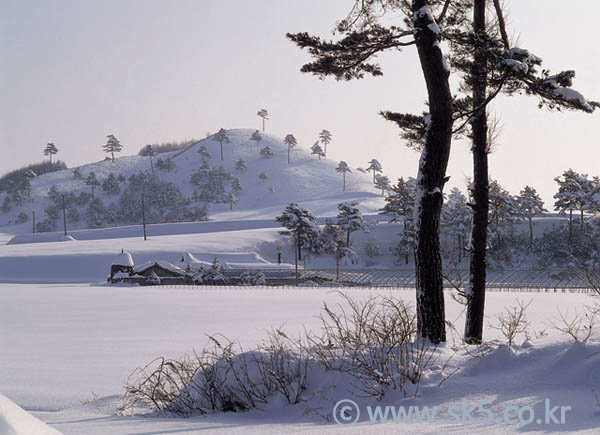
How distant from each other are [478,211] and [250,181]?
13110cm

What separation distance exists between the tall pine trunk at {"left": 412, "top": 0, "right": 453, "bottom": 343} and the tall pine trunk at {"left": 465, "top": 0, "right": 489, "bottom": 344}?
86.3 inches

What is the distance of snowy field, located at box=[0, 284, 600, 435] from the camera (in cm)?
445

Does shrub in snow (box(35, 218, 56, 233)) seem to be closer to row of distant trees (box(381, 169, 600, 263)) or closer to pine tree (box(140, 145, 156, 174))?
pine tree (box(140, 145, 156, 174))

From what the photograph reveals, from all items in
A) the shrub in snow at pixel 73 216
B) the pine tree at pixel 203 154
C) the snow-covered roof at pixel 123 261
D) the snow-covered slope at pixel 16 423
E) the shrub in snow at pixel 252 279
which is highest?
the pine tree at pixel 203 154

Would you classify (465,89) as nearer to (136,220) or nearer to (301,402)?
(301,402)

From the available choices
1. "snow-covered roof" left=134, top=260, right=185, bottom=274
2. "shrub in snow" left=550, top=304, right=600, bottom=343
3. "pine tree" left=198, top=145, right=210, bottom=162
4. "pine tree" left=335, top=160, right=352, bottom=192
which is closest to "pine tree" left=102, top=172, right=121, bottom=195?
"pine tree" left=198, top=145, right=210, bottom=162

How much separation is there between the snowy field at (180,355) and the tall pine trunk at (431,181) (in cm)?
62

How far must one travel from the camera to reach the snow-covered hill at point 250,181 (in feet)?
395

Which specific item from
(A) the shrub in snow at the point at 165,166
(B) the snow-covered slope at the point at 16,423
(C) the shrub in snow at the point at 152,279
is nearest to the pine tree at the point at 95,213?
(A) the shrub in snow at the point at 165,166

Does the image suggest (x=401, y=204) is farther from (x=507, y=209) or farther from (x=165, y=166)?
(x=165, y=166)

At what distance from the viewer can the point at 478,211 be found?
32.4 feet

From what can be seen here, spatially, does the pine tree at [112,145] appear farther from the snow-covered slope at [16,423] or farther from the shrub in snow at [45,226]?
the snow-covered slope at [16,423]

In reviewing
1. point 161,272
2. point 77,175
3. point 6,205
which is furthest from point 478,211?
point 77,175

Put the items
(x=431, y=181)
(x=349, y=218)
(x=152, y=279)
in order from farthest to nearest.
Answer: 1. (x=349, y=218)
2. (x=152, y=279)
3. (x=431, y=181)
